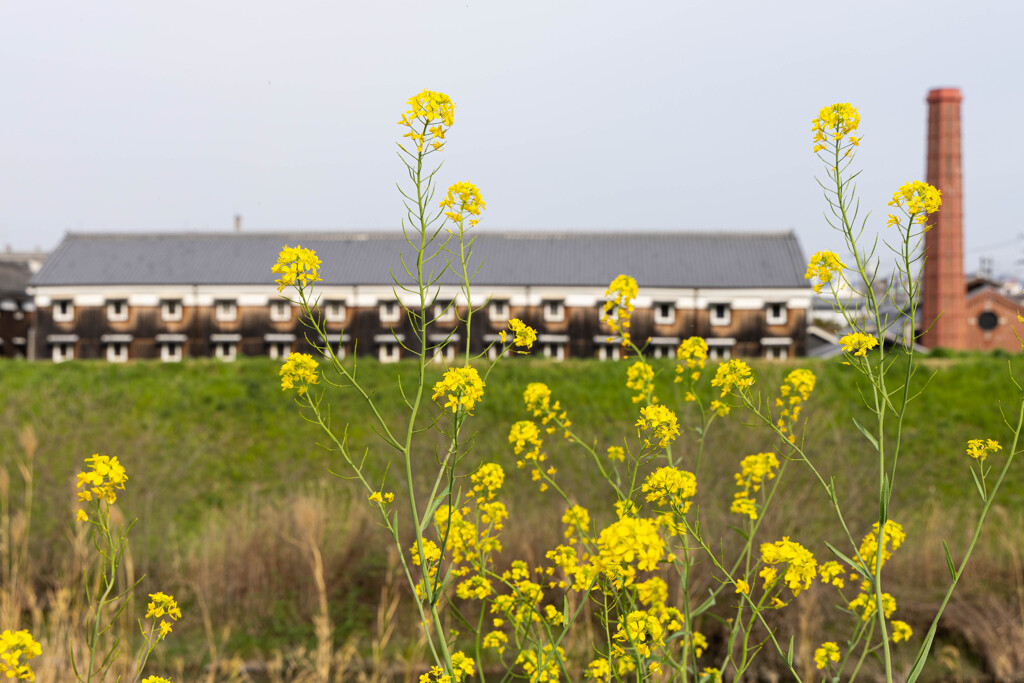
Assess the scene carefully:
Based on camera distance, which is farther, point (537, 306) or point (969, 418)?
point (537, 306)

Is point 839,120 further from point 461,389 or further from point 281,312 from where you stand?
point 281,312

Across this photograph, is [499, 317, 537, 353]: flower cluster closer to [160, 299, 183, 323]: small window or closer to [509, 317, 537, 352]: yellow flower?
[509, 317, 537, 352]: yellow flower

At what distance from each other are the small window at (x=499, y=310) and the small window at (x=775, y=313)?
359 inches

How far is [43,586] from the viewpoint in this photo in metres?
8.56

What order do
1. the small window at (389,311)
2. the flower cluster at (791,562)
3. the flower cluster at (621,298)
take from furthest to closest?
the small window at (389,311) → the flower cluster at (621,298) → the flower cluster at (791,562)

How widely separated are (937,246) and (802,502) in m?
24.6

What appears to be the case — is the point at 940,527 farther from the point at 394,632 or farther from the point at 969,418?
the point at 969,418

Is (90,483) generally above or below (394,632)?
above

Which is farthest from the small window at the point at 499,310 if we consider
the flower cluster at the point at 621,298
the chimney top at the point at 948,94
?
the flower cluster at the point at 621,298

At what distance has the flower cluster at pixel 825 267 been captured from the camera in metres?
2.58

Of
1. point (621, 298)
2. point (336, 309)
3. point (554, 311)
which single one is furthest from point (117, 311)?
point (621, 298)

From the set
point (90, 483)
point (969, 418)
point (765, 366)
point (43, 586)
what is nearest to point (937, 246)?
point (969, 418)

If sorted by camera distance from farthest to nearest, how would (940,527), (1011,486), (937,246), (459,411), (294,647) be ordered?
(937,246) → (1011,486) → (940,527) → (294,647) → (459,411)

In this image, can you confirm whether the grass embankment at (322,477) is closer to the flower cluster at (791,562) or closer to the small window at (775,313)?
the flower cluster at (791,562)
